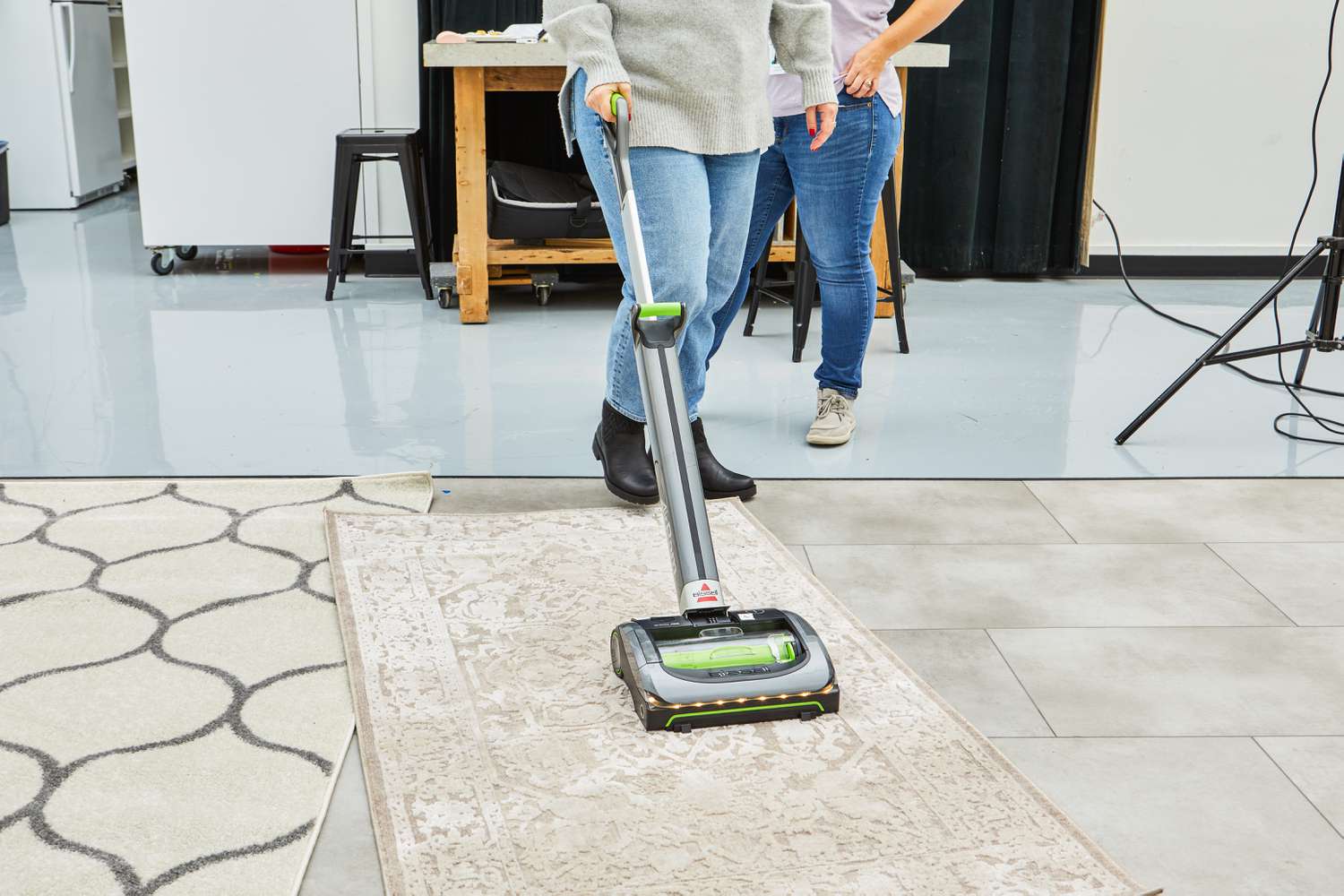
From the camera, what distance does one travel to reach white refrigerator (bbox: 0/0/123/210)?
5.30 meters

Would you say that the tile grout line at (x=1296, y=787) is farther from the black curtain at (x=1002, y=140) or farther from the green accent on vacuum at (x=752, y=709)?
the black curtain at (x=1002, y=140)

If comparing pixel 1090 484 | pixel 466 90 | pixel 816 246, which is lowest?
pixel 1090 484

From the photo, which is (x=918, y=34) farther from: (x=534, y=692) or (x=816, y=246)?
(x=534, y=692)

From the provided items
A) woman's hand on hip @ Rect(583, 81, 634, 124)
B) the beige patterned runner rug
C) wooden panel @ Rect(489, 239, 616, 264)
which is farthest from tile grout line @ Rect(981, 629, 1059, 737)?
wooden panel @ Rect(489, 239, 616, 264)

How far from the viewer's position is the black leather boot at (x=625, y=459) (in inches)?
80.6

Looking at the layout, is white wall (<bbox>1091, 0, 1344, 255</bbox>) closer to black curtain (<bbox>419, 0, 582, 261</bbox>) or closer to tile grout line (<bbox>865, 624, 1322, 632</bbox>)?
black curtain (<bbox>419, 0, 582, 261</bbox>)

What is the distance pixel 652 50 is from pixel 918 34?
0.68 meters

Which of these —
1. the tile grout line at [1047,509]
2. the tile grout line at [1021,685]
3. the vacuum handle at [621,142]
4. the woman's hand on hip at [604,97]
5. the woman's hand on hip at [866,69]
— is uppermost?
the woman's hand on hip at [866,69]

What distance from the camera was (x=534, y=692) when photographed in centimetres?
145

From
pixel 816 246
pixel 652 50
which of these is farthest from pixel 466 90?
pixel 652 50

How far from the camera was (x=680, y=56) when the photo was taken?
1745mm

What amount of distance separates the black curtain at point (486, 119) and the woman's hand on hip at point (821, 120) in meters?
2.15

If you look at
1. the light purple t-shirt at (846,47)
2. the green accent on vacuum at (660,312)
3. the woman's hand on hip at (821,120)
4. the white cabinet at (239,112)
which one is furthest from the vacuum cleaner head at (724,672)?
the white cabinet at (239,112)

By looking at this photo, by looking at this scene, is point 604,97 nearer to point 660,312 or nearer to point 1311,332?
point 660,312
